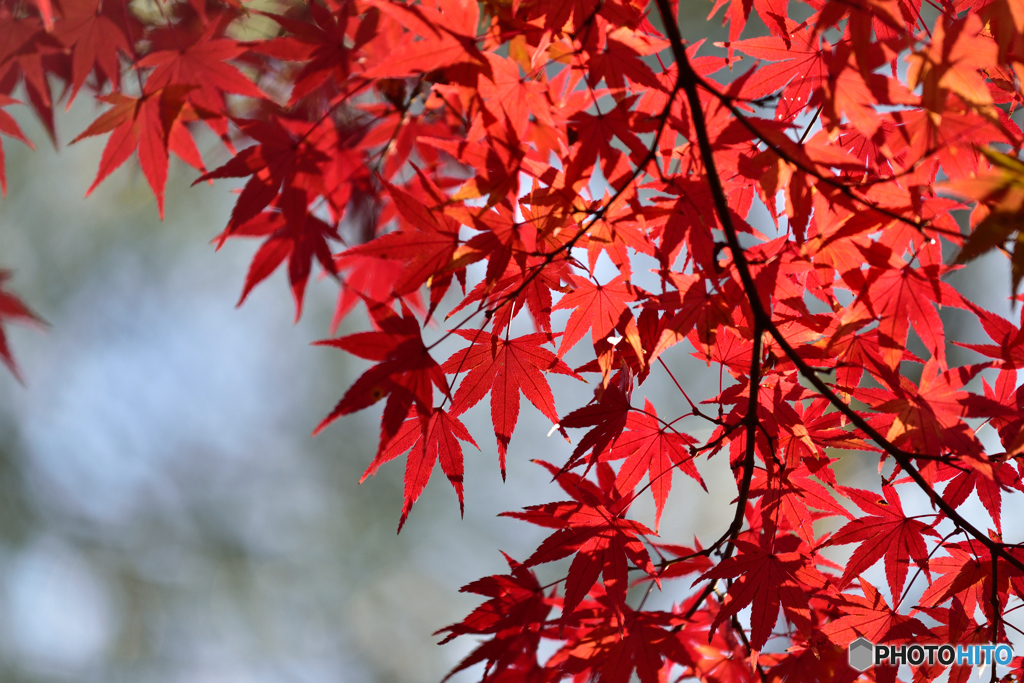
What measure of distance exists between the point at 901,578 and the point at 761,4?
0.73 m

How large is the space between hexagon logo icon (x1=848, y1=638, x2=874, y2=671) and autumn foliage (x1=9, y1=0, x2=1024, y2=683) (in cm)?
2

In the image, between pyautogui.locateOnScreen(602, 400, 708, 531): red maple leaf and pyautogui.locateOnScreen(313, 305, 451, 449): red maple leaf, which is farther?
pyautogui.locateOnScreen(602, 400, 708, 531): red maple leaf

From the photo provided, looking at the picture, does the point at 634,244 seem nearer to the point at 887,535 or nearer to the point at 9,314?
the point at 887,535

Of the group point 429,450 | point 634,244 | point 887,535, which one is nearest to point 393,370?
point 429,450

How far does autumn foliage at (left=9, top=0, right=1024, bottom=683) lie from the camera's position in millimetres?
515

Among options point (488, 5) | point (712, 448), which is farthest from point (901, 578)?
point (488, 5)

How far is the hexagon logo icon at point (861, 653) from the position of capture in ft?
2.33

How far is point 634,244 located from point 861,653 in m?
→ 0.61

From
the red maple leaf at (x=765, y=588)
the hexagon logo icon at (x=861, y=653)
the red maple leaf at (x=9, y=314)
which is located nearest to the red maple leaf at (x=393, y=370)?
the red maple leaf at (x=765, y=588)

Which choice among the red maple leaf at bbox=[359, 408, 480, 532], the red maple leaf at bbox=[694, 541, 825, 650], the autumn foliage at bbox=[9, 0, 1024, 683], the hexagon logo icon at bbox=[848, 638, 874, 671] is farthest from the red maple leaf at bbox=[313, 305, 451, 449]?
the hexagon logo icon at bbox=[848, 638, 874, 671]

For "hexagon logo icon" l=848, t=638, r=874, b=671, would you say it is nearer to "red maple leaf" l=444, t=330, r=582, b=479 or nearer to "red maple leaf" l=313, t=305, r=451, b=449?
"red maple leaf" l=444, t=330, r=582, b=479

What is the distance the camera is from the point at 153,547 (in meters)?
3.34

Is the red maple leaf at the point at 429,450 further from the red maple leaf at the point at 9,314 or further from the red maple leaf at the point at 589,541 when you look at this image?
the red maple leaf at the point at 9,314

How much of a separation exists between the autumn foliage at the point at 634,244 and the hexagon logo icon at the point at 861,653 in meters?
0.02
